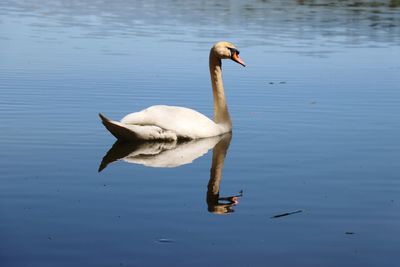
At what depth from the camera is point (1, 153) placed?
42.0 feet

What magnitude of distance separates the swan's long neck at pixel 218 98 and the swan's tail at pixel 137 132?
151cm

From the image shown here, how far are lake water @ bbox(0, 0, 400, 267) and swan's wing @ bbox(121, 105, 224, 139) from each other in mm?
258

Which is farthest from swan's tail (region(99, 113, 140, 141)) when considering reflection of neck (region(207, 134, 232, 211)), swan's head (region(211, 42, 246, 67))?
swan's head (region(211, 42, 246, 67))

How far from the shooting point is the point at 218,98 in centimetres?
1612

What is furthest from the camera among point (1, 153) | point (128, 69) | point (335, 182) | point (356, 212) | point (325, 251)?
point (128, 69)

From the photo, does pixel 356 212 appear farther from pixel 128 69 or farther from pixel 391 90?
pixel 128 69

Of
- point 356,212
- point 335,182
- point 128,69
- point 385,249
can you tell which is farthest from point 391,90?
point 385,249

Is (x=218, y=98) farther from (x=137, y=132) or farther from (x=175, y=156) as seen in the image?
(x=175, y=156)

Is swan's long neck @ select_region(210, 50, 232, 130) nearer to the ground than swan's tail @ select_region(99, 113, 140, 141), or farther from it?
nearer to the ground

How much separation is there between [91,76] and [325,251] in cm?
1312

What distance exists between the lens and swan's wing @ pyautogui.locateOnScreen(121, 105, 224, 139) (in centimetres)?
1398

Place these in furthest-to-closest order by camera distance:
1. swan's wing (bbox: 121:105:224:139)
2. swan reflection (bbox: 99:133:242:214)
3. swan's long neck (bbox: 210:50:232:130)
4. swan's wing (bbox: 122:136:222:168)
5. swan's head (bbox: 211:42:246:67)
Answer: swan's head (bbox: 211:42:246:67) < swan's long neck (bbox: 210:50:232:130) < swan's wing (bbox: 121:105:224:139) < swan's wing (bbox: 122:136:222:168) < swan reflection (bbox: 99:133:242:214)

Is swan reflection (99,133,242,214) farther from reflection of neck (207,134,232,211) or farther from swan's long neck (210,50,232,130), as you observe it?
swan's long neck (210,50,232,130)

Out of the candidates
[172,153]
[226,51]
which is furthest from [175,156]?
[226,51]
